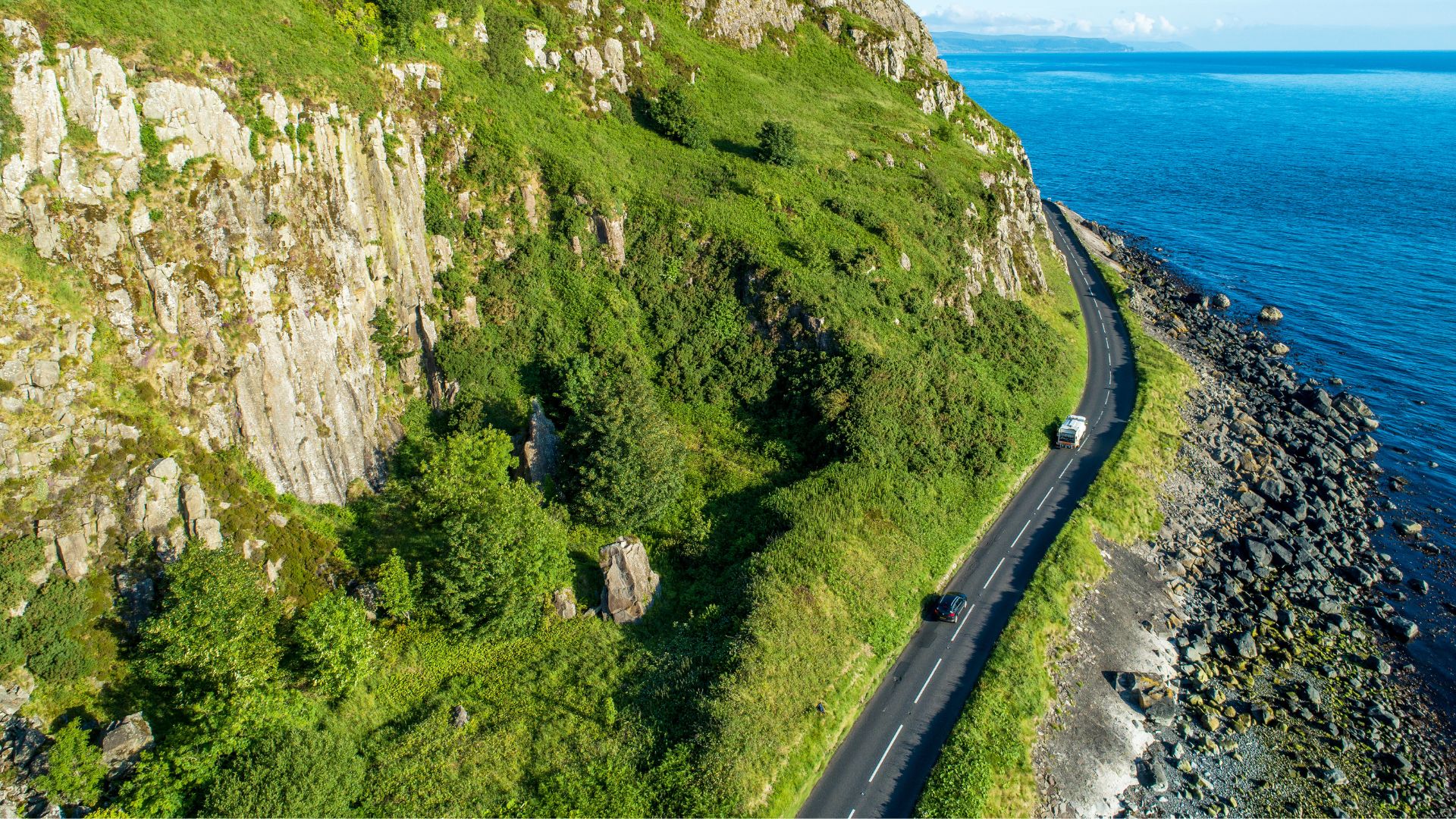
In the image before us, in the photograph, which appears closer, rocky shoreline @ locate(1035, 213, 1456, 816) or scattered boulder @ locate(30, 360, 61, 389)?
scattered boulder @ locate(30, 360, 61, 389)

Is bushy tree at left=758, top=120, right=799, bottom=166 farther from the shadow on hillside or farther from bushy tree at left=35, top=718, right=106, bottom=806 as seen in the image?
bushy tree at left=35, top=718, right=106, bottom=806

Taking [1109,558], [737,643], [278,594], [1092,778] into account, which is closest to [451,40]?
[278,594]

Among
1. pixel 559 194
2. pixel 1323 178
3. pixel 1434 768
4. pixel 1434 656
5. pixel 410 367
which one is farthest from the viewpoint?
pixel 1323 178

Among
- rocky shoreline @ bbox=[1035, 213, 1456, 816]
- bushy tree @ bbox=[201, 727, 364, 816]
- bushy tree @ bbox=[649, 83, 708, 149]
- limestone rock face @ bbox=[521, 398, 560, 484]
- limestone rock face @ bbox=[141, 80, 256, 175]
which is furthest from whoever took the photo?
bushy tree @ bbox=[649, 83, 708, 149]

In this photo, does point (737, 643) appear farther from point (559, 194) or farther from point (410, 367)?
point (559, 194)

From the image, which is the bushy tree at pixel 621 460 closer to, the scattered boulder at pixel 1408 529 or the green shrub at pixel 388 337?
the green shrub at pixel 388 337

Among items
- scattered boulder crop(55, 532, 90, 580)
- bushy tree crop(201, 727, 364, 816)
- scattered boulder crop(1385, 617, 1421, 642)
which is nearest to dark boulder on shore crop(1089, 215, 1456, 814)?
scattered boulder crop(1385, 617, 1421, 642)
